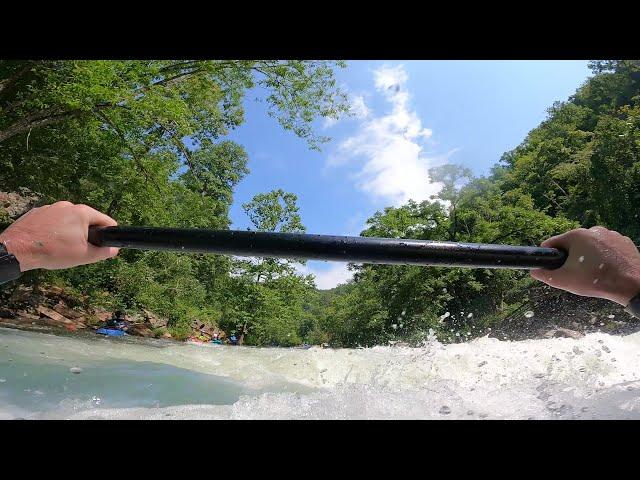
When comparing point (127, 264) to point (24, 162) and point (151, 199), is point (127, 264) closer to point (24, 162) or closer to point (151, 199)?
point (151, 199)

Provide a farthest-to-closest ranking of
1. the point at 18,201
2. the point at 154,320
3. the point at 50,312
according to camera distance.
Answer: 1. the point at 154,320
2. the point at 50,312
3. the point at 18,201

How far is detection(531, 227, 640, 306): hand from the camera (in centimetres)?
67

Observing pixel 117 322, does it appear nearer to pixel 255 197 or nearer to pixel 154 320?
pixel 154 320

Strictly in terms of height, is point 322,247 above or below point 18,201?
below

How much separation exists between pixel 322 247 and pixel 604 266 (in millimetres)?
369

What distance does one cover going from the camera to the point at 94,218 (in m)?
0.69

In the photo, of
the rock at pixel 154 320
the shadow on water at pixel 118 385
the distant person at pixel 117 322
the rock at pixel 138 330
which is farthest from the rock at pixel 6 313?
the shadow on water at pixel 118 385

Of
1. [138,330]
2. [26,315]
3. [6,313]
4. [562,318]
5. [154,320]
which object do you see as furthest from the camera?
[154,320]

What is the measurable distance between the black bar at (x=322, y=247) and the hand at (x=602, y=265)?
0.12 ft

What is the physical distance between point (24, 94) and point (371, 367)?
1053cm

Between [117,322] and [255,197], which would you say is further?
[255,197]

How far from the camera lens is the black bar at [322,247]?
0.61 m

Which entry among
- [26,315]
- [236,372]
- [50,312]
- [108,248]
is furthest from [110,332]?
[108,248]
